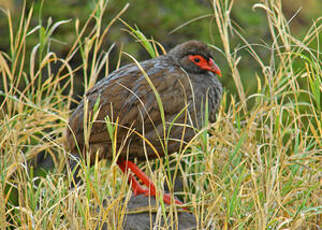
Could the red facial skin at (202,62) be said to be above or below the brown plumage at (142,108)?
above

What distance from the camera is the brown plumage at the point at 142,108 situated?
3.54m

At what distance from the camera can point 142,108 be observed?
11.7 ft

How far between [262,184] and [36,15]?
3.56 meters

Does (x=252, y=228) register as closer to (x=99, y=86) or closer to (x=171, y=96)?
(x=171, y=96)

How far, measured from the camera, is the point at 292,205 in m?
3.53

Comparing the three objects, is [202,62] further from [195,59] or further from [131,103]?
[131,103]

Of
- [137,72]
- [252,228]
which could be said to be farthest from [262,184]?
[137,72]

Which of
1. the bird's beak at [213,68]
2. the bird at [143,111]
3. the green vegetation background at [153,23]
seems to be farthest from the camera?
the green vegetation background at [153,23]

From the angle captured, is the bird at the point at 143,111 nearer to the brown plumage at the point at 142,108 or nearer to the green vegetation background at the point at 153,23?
the brown plumage at the point at 142,108

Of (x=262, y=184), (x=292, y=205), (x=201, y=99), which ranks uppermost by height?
(x=201, y=99)

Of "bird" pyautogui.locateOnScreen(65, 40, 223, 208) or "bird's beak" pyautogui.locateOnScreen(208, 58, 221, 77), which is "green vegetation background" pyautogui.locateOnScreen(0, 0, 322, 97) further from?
"bird" pyautogui.locateOnScreen(65, 40, 223, 208)

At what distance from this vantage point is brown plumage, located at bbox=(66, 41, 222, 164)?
3541mm

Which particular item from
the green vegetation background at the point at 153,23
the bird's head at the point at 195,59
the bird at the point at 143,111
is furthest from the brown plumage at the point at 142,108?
the green vegetation background at the point at 153,23

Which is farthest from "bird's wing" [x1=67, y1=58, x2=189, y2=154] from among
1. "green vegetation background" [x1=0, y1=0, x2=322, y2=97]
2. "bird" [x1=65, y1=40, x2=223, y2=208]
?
"green vegetation background" [x1=0, y1=0, x2=322, y2=97]
